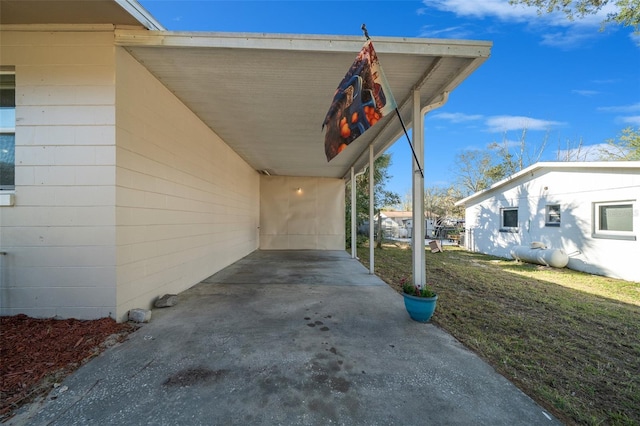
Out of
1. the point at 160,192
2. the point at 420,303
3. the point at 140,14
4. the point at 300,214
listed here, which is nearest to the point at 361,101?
the point at 420,303

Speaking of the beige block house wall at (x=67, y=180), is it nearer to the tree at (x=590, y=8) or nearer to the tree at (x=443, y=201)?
the tree at (x=590, y=8)

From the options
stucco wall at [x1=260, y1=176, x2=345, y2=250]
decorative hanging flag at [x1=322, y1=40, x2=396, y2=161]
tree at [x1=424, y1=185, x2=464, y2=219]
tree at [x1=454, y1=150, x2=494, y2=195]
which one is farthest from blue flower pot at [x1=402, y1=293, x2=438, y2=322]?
tree at [x1=424, y1=185, x2=464, y2=219]

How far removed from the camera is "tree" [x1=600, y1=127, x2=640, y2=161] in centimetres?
1150

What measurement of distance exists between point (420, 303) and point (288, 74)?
121 inches

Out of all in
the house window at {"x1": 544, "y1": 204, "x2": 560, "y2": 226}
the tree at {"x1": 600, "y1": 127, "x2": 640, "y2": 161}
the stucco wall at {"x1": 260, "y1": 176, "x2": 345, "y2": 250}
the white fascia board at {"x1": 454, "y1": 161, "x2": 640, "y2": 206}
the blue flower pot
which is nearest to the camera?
the blue flower pot

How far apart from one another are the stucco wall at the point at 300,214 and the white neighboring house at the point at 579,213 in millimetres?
6037

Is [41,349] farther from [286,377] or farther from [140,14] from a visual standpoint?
[140,14]

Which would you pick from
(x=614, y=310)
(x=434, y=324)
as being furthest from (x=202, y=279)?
(x=614, y=310)

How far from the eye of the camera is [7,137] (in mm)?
2725

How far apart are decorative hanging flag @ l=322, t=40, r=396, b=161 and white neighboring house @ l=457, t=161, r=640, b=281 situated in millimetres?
6719

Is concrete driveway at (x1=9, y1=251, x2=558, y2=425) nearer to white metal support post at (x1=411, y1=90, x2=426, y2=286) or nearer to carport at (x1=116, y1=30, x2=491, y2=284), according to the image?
white metal support post at (x1=411, y1=90, x2=426, y2=286)

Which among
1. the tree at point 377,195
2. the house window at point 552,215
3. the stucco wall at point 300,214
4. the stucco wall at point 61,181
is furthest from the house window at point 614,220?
the stucco wall at point 61,181

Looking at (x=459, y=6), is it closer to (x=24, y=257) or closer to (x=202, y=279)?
(x=202, y=279)

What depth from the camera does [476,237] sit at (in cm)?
1137
